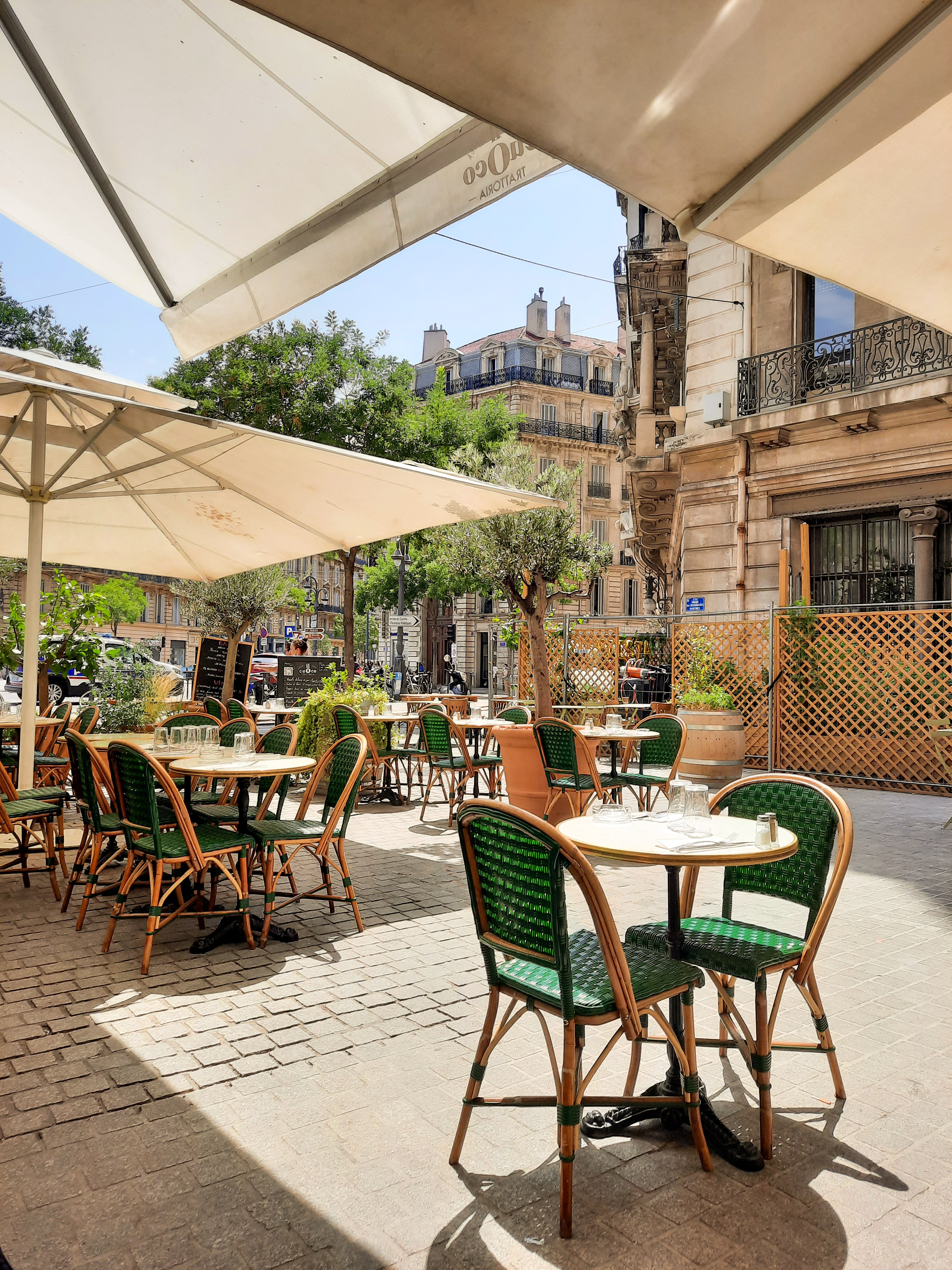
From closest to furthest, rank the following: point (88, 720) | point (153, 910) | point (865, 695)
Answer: point (153, 910) < point (88, 720) < point (865, 695)

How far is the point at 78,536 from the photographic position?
808cm

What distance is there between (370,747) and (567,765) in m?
1.78

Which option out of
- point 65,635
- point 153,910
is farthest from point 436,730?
point 65,635

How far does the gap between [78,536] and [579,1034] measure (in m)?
7.12

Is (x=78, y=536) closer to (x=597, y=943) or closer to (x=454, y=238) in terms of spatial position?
(x=454, y=238)

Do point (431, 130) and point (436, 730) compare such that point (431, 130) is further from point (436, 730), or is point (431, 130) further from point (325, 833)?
point (436, 730)

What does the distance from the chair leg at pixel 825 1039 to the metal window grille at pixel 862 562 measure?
36.0ft

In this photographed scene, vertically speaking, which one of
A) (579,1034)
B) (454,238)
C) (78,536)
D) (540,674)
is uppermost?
(454,238)

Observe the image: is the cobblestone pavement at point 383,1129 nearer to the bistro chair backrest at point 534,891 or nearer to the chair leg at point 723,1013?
the chair leg at point 723,1013

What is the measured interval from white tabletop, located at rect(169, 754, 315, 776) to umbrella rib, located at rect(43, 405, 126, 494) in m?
2.03

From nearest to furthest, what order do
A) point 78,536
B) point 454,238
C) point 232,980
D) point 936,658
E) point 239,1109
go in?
point 239,1109
point 232,980
point 454,238
point 78,536
point 936,658

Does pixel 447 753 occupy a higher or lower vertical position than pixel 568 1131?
higher

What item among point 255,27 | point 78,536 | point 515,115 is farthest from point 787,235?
point 78,536

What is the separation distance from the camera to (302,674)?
48.2 ft
